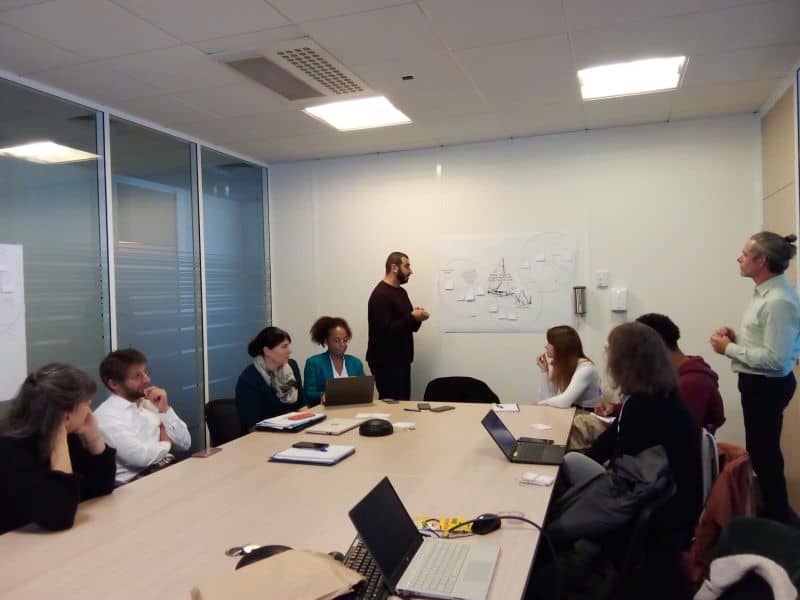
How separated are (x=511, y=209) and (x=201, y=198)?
8.56 ft

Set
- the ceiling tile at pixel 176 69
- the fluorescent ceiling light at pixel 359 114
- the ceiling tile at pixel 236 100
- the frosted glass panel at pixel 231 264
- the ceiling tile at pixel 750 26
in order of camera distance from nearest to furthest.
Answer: the ceiling tile at pixel 750 26 < the ceiling tile at pixel 176 69 < the ceiling tile at pixel 236 100 < the fluorescent ceiling light at pixel 359 114 < the frosted glass panel at pixel 231 264

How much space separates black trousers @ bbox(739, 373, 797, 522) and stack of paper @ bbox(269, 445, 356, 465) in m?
2.24

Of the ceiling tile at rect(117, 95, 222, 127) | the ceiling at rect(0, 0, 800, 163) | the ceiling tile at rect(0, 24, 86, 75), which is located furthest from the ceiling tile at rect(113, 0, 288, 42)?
the ceiling tile at rect(117, 95, 222, 127)

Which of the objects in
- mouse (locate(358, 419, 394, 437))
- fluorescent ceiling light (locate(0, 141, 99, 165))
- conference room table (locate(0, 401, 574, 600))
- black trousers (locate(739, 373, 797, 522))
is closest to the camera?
conference room table (locate(0, 401, 574, 600))

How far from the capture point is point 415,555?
1.51 m

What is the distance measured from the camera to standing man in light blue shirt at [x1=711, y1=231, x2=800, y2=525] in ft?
9.93

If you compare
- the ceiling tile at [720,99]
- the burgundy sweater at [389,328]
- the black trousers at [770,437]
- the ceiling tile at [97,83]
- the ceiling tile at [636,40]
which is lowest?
the black trousers at [770,437]

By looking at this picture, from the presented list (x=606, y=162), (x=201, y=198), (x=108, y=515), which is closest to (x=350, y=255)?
(x=201, y=198)

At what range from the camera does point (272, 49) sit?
295cm

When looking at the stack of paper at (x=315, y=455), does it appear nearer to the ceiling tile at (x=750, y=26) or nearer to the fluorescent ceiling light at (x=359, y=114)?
the fluorescent ceiling light at (x=359, y=114)

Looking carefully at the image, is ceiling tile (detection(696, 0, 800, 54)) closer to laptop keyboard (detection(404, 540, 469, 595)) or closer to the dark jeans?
laptop keyboard (detection(404, 540, 469, 595))

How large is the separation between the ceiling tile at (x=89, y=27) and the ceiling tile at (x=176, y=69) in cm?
8

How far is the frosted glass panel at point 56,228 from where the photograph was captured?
10.6ft

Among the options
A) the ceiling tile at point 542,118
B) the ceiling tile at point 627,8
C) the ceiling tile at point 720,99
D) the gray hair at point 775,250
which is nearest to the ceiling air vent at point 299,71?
the ceiling tile at point 542,118
